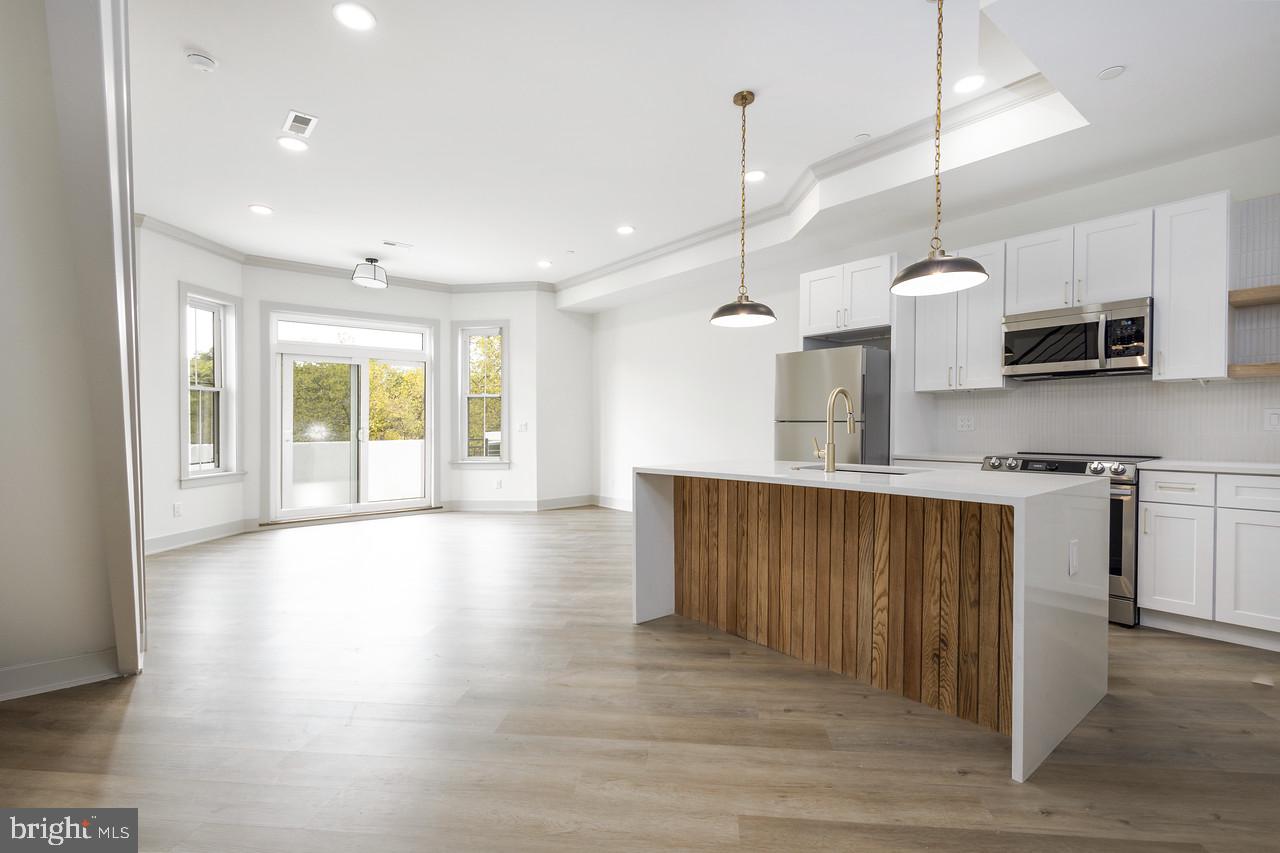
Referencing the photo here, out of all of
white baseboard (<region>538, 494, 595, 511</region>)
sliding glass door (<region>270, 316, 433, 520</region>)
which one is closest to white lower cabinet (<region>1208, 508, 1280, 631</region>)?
white baseboard (<region>538, 494, 595, 511</region>)

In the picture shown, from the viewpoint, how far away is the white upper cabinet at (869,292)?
4.37m

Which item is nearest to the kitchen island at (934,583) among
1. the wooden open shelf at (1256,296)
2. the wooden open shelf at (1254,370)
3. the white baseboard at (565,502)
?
the wooden open shelf at (1254,370)

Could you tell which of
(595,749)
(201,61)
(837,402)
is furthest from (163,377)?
(837,402)

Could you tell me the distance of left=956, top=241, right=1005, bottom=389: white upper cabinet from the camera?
156 inches

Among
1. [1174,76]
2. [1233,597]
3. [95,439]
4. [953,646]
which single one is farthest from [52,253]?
[1233,597]

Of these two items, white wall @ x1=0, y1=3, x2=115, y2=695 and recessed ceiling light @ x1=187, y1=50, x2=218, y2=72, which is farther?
recessed ceiling light @ x1=187, y1=50, x2=218, y2=72

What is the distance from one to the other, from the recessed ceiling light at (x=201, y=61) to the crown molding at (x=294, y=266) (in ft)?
7.03

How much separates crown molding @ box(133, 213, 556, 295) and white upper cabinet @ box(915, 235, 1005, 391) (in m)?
4.81

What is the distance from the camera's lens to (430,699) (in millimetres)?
2354

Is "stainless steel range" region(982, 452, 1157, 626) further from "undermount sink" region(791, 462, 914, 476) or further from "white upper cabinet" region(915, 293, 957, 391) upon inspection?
"undermount sink" region(791, 462, 914, 476)

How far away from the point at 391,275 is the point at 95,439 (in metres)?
5.39

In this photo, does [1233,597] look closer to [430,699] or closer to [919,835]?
[919,835]

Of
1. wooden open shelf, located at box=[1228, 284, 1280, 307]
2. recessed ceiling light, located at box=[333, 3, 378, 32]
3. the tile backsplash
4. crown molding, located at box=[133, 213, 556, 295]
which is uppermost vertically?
recessed ceiling light, located at box=[333, 3, 378, 32]

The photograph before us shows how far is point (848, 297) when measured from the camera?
4629mm
